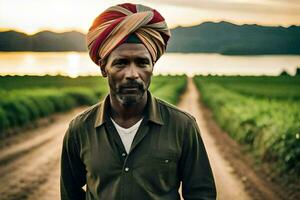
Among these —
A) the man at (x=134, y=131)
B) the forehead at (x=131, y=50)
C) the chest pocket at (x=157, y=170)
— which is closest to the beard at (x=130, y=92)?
the man at (x=134, y=131)

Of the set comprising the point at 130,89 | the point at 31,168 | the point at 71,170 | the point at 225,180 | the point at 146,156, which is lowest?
the point at 31,168

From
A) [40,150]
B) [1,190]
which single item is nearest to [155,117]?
[1,190]

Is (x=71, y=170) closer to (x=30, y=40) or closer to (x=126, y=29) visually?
(x=126, y=29)

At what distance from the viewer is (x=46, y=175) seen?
28.2 feet

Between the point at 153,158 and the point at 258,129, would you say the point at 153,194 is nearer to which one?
the point at 153,158

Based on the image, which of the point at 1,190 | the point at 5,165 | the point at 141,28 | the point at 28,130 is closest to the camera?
the point at 141,28

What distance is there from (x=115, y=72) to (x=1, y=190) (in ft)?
20.7

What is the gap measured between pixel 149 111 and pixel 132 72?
0.60ft

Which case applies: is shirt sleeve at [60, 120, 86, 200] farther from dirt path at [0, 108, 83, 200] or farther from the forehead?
dirt path at [0, 108, 83, 200]

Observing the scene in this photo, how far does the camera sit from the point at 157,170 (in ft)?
6.63

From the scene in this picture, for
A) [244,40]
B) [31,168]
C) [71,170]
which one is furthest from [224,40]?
[71,170]

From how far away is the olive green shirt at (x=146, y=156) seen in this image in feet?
6.64

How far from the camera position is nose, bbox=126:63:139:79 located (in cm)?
201

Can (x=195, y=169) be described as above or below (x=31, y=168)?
above
